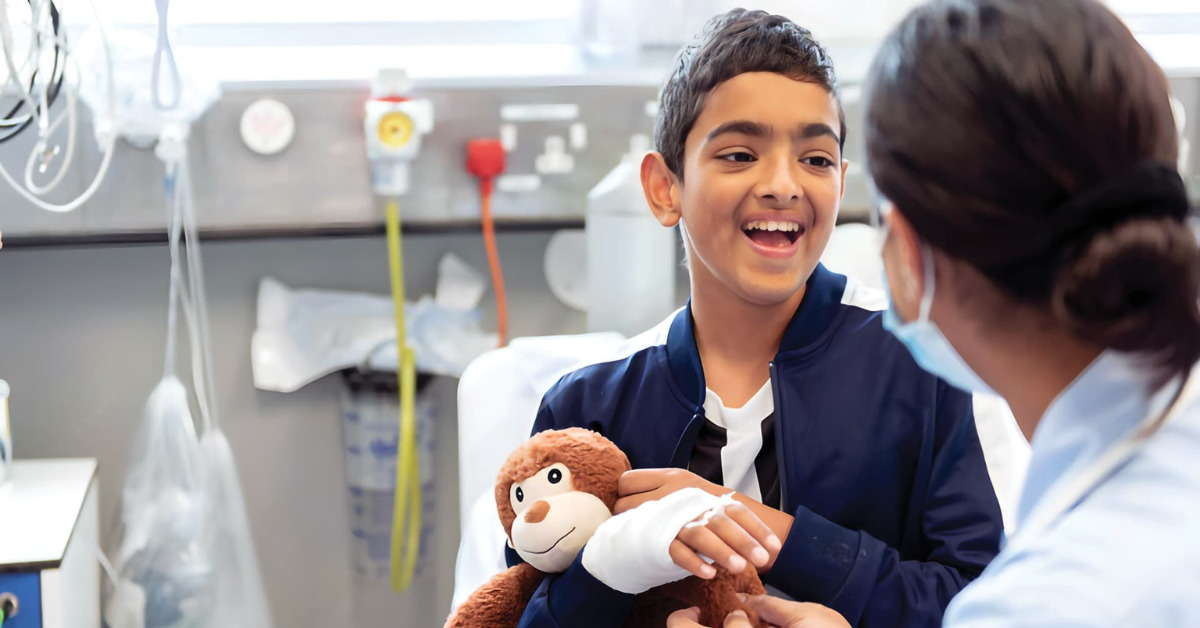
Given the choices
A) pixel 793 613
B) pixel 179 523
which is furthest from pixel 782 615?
pixel 179 523

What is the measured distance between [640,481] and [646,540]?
0.16 meters

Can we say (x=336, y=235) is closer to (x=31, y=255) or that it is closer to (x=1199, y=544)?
(x=31, y=255)

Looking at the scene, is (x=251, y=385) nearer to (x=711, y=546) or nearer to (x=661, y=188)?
(x=661, y=188)

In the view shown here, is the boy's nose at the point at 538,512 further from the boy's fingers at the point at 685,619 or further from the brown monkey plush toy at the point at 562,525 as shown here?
the boy's fingers at the point at 685,619

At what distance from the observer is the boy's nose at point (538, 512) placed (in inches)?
46.2

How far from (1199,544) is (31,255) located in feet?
6.26

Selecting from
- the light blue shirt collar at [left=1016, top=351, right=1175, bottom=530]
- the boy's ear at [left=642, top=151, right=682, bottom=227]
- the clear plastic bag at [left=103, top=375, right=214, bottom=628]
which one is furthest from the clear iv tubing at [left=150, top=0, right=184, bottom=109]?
the light blue shirt collar at [left=1016, top=351, right=1175, bottom=530]

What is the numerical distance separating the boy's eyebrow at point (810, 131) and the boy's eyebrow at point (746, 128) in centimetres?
3

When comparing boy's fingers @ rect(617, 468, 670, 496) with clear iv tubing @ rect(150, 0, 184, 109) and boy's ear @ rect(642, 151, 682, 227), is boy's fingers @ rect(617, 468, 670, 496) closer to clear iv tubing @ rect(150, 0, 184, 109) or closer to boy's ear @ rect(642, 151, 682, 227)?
boy's ear @ rect(642, 151, 682, 227)

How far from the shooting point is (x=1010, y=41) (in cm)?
75

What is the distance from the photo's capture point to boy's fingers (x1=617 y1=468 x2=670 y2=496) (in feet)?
3.99

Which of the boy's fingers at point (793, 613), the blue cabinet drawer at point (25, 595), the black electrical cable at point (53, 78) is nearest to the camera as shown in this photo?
the boy's fingers at point (793, 613)

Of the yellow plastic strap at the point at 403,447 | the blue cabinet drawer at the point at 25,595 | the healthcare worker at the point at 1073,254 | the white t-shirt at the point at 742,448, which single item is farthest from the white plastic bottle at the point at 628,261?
the healthcare worker at the point at 1073,254

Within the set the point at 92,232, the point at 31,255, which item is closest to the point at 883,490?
the point at 92,232
